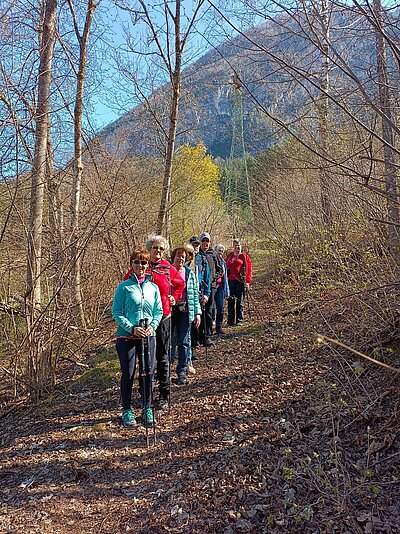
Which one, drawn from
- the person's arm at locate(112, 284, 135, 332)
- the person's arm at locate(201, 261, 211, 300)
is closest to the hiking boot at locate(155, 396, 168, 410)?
the person's arm at locate(112, 284, 135, 332)

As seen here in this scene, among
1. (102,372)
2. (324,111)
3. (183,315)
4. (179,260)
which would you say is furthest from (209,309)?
(324,111)

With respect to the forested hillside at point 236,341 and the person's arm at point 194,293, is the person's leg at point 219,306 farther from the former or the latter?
the person's arm at point 194,293

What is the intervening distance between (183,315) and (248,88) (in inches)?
140

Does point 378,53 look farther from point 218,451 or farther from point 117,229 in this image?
point 117,229

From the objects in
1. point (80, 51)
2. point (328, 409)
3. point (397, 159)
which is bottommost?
point (328, 409)

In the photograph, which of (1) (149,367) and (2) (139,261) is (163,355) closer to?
(1) (149,367)

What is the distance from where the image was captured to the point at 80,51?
8562 millimetres

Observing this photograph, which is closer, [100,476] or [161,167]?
[100,476]

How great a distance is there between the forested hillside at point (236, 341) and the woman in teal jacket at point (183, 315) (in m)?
0.11

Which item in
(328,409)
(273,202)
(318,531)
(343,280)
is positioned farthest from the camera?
(273,202)

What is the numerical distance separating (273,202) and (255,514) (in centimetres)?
1143

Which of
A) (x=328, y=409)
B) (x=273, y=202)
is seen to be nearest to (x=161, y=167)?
(x=273, y=202)

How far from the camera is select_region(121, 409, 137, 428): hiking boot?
461 cm

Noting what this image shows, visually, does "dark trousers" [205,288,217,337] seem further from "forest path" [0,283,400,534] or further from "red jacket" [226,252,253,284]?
"forest path" [0,283,400,534]
